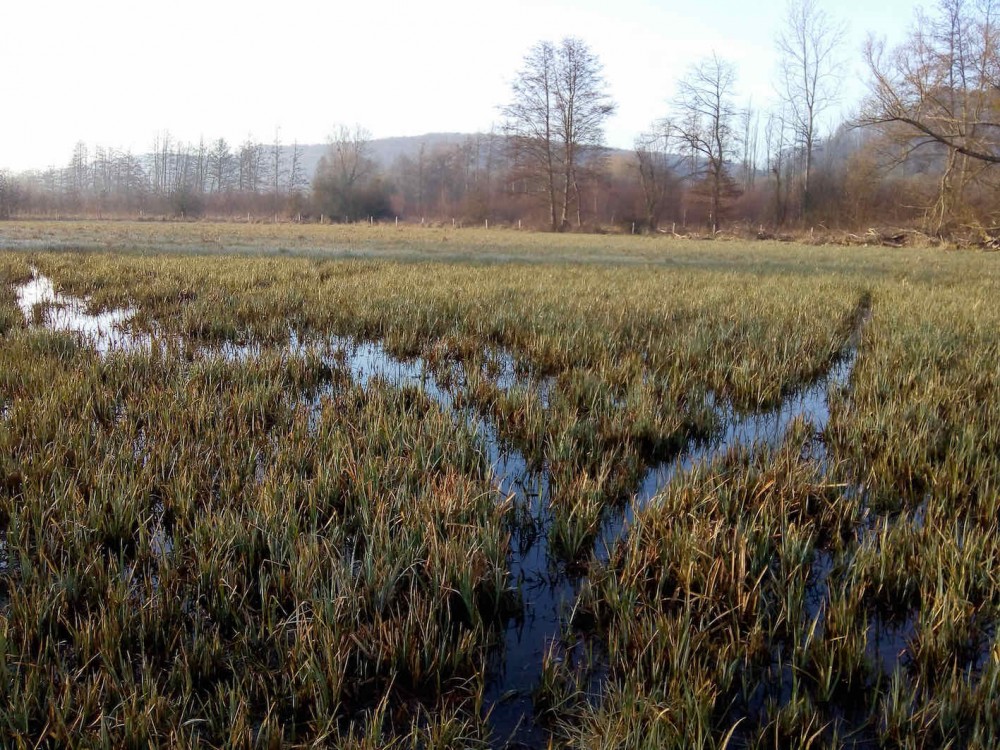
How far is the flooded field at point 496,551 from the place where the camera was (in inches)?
56.5

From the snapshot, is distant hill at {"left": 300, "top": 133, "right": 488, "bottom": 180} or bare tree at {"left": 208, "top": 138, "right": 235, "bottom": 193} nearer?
bare tree at {"left": 208, "top": 138, "right": 235, "bottom": 193}

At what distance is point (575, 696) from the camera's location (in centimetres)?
149

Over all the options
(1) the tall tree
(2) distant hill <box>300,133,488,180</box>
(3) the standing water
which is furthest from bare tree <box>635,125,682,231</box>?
(2) distant hill <box>300,133,488,180</box>

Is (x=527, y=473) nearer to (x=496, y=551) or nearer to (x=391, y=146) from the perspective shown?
(x=496, y=551)

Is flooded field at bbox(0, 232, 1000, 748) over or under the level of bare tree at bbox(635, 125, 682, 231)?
under

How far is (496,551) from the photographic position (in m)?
2.03

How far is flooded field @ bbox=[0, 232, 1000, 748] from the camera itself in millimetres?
1435

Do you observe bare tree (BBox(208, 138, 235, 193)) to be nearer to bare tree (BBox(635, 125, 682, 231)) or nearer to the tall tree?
the tall tree

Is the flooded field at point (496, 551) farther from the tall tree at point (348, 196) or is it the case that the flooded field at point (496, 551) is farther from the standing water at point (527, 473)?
the tall tree at point (348, 196)

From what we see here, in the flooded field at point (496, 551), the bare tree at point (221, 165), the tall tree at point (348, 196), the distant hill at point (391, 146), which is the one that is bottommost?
the flooded field at point (496, 551)

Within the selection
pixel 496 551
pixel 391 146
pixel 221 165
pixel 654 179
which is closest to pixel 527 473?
pixel 496 551

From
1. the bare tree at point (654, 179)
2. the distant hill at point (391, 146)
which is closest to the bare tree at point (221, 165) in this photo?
the bare tree at point (654, 179)

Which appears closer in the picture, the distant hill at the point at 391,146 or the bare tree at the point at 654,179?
the bare tree at the point at 654,179

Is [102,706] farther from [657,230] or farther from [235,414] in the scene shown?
[657,230]
